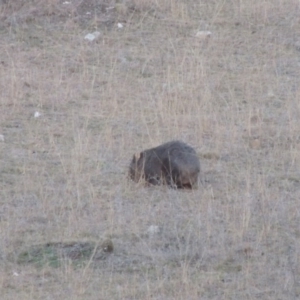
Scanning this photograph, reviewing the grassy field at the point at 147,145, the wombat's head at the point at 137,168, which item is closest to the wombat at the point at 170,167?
the wombat's head at the point at 137,168

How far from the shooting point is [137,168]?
6.95 m

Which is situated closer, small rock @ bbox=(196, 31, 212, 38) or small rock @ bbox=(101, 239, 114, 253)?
small rock @ bbox=(101, 239, 114, 253)

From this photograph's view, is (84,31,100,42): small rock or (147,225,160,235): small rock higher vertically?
(147,225,160,235): small rock

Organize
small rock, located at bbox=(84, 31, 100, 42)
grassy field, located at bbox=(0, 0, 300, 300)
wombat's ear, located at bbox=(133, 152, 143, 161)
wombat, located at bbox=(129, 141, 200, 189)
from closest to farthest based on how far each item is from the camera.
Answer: grassy field, located at bbox=(0, 0, 300, 300) < wombat, located at bbox=(129, 141, 200, 189) < wombat's ear, located at bbox=(133, 152, 143, 161) < small rock, located at bbox=(84, 31, 100, 42)

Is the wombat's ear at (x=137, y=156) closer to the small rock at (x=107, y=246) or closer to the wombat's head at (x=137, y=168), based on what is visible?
the wombat's head at (x=137, y=168)

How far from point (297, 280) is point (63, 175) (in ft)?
8.10

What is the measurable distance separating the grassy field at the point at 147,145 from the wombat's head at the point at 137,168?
0.08 m

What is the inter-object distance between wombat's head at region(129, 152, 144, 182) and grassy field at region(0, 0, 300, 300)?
0.08m

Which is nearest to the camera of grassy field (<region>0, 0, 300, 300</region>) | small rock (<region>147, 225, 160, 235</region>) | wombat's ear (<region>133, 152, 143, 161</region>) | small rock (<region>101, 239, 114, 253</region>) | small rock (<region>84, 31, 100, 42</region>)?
grassy field (<region>0, 0, 300, 300</region>)

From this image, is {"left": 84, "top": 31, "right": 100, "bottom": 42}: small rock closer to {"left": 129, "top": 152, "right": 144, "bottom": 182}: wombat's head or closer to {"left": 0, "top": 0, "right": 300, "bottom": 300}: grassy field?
{"left": 0, "top": 0, "right": 300, "bottom": 300}: grassy field

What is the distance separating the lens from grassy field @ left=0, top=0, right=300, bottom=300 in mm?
5438

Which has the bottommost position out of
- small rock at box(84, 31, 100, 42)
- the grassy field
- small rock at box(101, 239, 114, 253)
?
small rock at box(84, 31, 100, 42)

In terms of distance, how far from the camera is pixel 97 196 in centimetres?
670

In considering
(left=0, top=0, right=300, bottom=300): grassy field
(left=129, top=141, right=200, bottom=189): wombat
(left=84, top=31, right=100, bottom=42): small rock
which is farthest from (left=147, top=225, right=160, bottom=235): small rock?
(left=84, top=31, right=100, bottom=42): small rock
